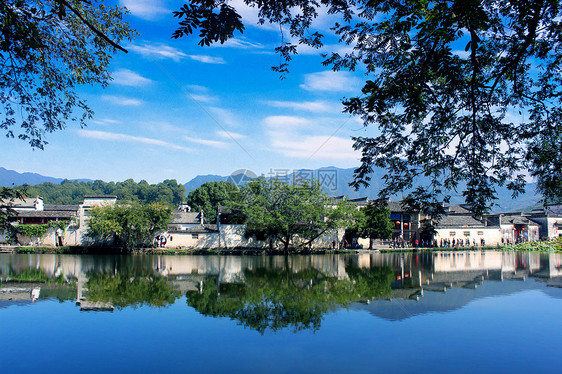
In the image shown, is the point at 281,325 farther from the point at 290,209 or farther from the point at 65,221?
the point at 65,221

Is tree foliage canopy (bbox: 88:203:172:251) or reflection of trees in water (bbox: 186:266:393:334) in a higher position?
tree foliage canopy (bbox: 88:203:172:251)

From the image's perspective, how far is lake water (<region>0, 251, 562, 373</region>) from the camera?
675 centimetres

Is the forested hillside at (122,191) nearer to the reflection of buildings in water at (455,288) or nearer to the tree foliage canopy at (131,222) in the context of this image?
the tree foliage canopy at (131,222)

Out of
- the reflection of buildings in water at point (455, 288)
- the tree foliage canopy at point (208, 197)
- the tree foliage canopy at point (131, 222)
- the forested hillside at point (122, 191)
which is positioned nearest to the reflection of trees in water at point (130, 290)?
the reflection of buildings in water at point (455, 288)

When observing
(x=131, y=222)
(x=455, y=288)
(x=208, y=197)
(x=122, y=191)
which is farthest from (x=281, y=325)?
(x=122, y=191)

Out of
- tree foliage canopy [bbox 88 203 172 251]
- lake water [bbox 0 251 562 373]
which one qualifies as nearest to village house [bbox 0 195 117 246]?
Result: tree foliage canopy [bbox 88 203 172 251]

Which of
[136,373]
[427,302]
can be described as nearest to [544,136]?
[136,373]

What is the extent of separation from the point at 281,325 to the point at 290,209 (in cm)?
2178

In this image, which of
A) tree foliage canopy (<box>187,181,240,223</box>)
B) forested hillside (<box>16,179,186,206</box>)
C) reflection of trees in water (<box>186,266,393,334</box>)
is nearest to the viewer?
reflection of trees in water (<box>186,266,393,334</box>)

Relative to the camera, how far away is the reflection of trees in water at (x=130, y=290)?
11648 millimetres

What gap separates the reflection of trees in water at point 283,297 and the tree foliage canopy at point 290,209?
1310cm

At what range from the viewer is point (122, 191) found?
11312cm

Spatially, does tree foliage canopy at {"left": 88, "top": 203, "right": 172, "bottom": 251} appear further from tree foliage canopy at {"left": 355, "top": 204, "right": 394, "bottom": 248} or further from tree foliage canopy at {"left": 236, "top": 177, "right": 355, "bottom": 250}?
tree foliage canopy at {"left": 355, "top": 204, "right": 394, "bottom": 248}

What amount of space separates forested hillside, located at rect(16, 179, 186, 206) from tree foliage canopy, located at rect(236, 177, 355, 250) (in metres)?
71.7
